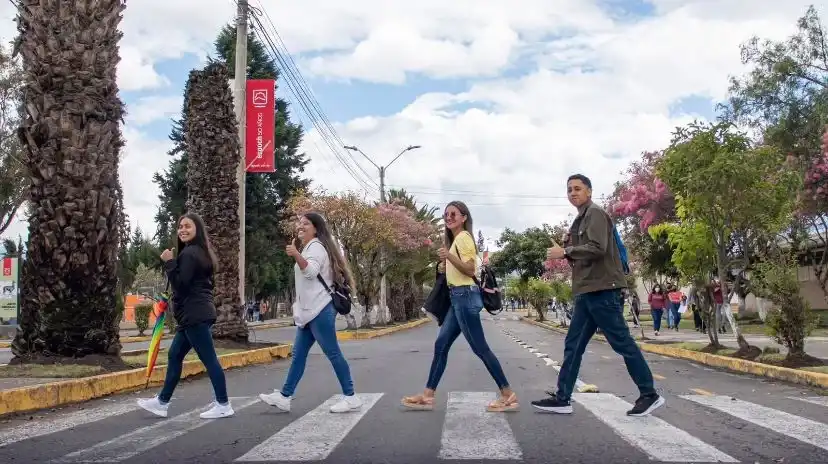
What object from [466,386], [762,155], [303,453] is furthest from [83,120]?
[762,155]

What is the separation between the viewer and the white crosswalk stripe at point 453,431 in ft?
16.1

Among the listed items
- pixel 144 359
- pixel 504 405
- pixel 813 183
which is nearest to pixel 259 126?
pixel 144 359

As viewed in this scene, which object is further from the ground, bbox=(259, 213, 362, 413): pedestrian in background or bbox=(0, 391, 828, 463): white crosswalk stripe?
bbox=(259, 213, 362, 413): pedestrian in background

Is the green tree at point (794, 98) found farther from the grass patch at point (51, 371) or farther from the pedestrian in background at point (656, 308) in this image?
the grass patch at point (51, 371)

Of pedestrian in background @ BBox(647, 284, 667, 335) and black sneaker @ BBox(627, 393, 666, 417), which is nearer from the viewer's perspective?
black sneaker @ BBox(627, 393, 666, 417)

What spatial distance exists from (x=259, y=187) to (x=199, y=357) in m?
36.0

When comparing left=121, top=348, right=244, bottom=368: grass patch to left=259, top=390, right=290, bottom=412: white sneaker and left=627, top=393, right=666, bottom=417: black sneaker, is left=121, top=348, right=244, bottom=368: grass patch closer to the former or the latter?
left=259, top=390, right=290, bottom=412: white sneaker

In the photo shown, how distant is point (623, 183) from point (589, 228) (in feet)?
98.0

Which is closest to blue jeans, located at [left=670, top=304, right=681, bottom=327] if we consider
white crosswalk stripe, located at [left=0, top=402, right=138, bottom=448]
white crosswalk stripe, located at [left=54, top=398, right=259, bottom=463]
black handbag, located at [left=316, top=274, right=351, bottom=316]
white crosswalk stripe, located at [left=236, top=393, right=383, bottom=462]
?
white crosswalk stripe, located at [left=236, top=393, right=383, bottom=462]

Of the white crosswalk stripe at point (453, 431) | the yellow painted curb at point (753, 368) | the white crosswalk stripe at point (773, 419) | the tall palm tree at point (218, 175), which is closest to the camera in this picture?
the white crosswalk stripe at point (453, 431)

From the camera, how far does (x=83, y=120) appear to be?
9.91 meters

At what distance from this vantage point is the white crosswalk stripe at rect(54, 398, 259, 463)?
488cm

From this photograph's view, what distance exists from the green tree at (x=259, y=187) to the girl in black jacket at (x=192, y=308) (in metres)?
32.8

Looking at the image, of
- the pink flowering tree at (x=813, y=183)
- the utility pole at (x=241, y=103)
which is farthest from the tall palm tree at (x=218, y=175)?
the pink flowering tree at (x=813, y=183)
